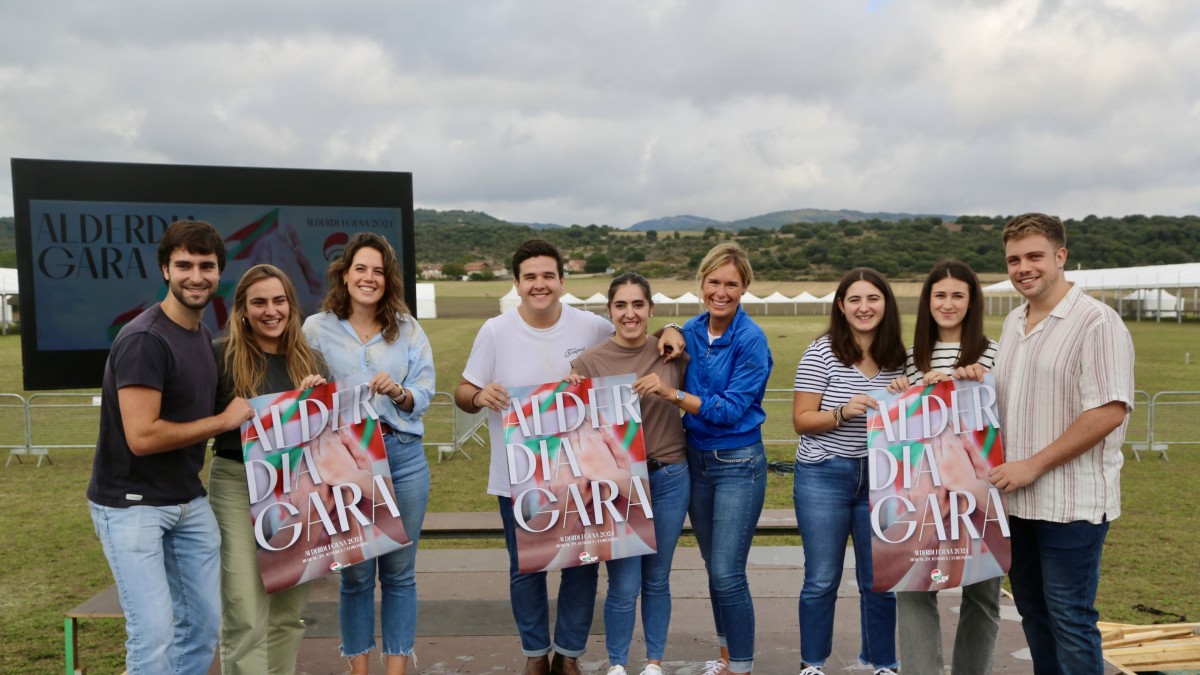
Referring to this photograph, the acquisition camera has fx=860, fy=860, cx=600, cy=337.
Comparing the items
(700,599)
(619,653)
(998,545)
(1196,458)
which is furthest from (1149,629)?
(1196,458)

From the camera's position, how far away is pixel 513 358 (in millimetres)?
4418

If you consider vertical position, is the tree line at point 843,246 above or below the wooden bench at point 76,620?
above

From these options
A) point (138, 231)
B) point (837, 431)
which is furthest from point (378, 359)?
point (138, 231)

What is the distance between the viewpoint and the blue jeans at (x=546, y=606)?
14.6 feet

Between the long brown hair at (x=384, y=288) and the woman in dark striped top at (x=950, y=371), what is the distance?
2441mm

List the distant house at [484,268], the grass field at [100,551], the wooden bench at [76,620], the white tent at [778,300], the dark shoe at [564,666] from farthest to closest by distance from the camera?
the distant house at [484,268] → the white tent at [778,300] → the grass field at [100,551] → the wooden bench at [76,620] → the dark shoe at [564,666]

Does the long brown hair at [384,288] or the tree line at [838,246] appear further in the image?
the tree line at [838,246]

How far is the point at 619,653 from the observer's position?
4379 mm

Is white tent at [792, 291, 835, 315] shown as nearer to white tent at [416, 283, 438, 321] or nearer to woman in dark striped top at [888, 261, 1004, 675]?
white tent at [416, 283, 438, 321]

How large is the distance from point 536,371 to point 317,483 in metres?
1.19

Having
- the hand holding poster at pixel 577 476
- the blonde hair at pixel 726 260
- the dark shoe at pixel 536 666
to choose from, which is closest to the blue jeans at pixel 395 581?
the hand holding poster at pixel 577 476

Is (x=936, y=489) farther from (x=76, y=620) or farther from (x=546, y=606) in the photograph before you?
(x=76, y=620)

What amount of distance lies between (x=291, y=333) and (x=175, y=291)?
589 mm

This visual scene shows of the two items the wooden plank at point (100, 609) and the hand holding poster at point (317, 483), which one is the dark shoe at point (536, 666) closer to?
the hand holding poster at point (317, 483)
